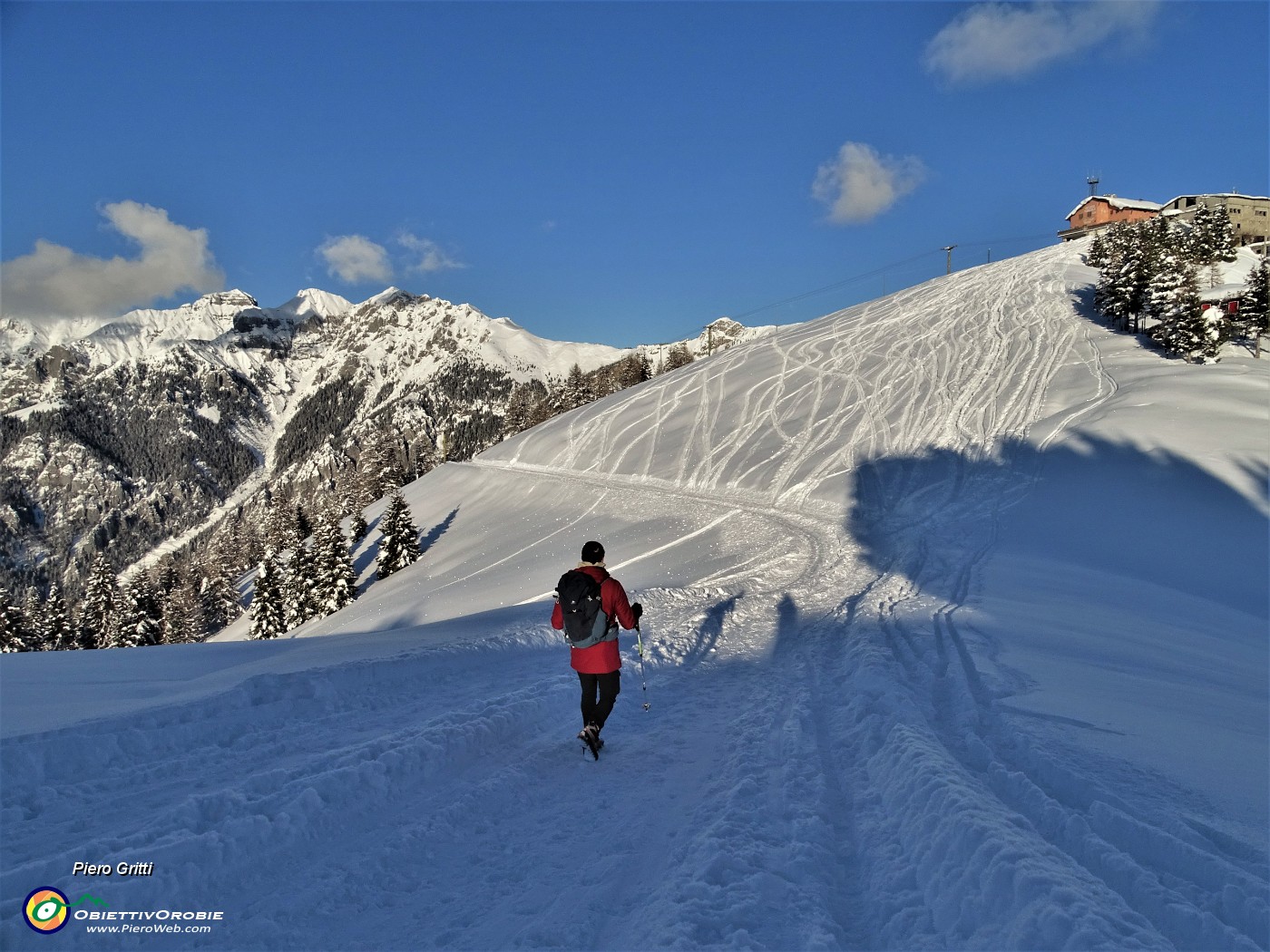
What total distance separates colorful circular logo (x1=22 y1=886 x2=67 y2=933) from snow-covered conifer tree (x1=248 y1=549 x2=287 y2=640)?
149 ft

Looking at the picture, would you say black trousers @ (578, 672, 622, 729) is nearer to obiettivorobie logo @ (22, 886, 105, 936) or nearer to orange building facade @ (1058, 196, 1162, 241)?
obiettivorobie logo @ (22, 886, 105, 936)

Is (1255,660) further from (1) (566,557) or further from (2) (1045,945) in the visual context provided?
(1) (566,557)

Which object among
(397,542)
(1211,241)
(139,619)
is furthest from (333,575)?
(1211,241)

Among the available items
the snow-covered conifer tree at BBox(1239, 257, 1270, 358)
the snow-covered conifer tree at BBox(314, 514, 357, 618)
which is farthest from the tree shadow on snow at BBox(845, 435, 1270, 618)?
the snow-covered conifer tree at BBox(314, 514, 357, 618)

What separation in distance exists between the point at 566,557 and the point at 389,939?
22633mm

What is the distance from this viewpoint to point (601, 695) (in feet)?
22.5

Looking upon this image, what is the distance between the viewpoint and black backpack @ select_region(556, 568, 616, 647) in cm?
653

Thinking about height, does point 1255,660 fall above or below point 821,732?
below

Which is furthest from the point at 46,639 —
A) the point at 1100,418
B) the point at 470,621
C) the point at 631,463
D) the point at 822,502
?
the point at 1100,418

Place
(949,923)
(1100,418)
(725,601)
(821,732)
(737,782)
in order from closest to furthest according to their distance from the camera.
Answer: (949,923) → (737,782) → (821,732) → (725,601) → (1100,418)

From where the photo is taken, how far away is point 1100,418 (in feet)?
85.6

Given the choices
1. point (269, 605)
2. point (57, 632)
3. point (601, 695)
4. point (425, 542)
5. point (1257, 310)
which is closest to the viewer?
point (601, 695)

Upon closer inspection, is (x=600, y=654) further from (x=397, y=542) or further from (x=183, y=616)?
(x=183, y=616)

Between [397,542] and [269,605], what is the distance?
1134 centimetres
